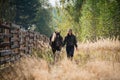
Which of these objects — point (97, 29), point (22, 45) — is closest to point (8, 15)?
point (97, 29)

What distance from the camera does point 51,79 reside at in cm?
863

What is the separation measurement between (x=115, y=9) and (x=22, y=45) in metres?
16.9

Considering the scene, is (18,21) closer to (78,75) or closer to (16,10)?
(16,10)

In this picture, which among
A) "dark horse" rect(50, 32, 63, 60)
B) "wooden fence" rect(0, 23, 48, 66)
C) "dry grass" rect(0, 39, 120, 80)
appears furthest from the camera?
"dark horse" rect(50, 32, 63, 60)

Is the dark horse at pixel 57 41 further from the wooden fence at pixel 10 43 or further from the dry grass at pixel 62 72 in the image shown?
the dry grass at pixel 62 72

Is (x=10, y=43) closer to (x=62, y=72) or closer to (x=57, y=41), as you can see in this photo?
(x=62, y=72)

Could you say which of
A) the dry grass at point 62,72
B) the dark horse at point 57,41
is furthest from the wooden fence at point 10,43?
the dark horse at point 57,41

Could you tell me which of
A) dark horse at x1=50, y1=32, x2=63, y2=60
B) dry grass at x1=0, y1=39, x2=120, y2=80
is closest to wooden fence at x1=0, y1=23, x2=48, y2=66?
dry grass at x1=0, y1=39, x2=120, y2=80

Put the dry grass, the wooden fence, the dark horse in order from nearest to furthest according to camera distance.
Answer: the dry grass, the wooden fence, the dark horse

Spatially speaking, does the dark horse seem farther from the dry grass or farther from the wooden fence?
the dry grass

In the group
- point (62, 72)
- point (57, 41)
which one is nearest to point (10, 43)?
point (62, 72)

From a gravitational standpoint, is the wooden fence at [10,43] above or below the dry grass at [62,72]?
above

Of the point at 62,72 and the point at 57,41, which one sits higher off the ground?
the point at 57,41

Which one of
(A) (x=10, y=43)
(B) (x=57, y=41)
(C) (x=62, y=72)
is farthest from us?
(B) (x=57, y=41)
